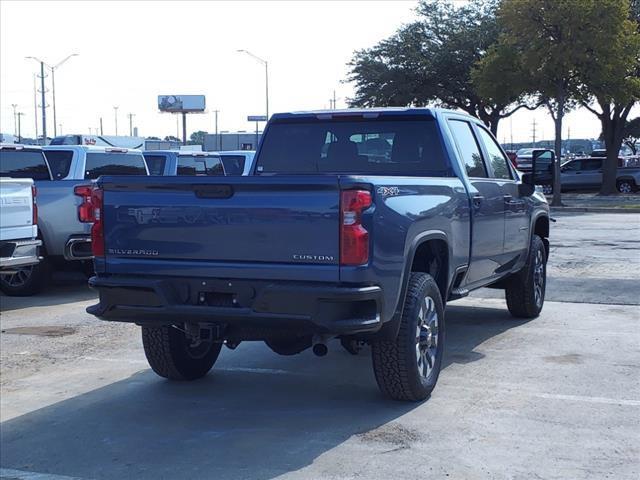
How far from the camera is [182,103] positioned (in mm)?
90812

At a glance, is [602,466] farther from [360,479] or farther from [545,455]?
[360,479]

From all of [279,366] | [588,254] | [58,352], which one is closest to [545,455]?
[279,366]

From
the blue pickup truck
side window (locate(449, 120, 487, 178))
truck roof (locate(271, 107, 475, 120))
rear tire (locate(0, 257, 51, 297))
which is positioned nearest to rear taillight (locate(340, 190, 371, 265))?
the blue pickup truck

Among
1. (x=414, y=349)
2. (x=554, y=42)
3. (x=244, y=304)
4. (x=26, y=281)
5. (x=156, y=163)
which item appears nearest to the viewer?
(x=244, y=304)

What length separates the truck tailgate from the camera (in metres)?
5.25

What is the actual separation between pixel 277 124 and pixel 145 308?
8.75 ft

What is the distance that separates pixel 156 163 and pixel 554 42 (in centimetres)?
1800

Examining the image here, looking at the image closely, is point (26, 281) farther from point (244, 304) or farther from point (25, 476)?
point (244, 304)

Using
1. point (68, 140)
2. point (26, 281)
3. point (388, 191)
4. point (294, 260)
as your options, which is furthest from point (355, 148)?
point (68, 140)

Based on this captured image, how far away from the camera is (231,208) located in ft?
17.9

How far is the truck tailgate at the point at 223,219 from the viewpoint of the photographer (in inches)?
207

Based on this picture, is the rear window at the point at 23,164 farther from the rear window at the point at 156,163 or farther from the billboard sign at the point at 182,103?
the billboard sign at the point at 182,103

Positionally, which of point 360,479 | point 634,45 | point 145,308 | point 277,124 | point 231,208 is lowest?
point 360,479

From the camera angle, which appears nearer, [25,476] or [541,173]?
[25,476]
